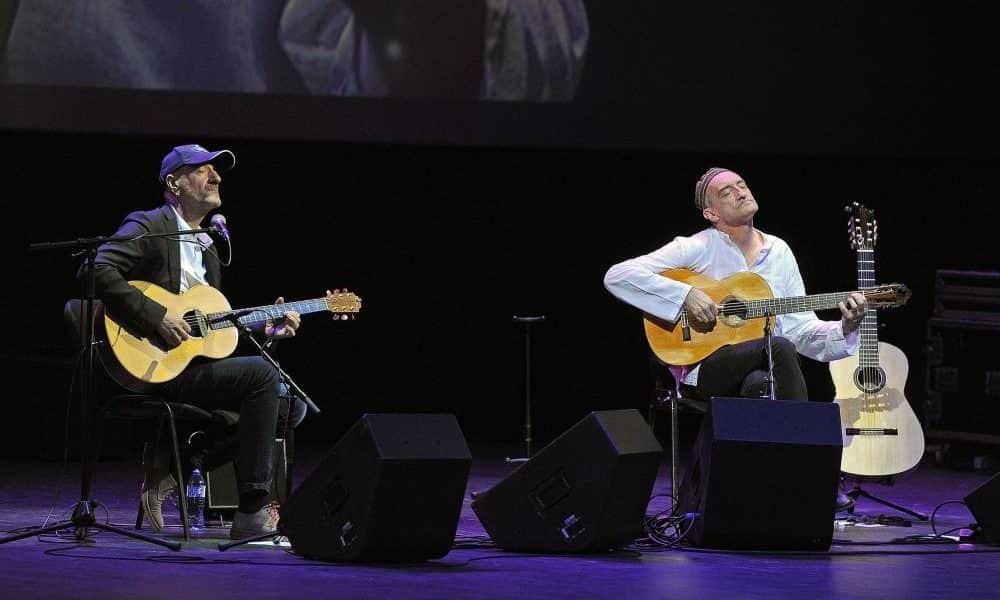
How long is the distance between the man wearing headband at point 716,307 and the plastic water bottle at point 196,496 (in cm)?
166

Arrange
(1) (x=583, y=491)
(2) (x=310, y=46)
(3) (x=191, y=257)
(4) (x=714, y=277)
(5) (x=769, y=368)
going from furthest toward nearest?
1. (2) (x=310, y=46)
2. (4) (x=714, y=277)
3. (3) (x=191, y=257)
4. (5) (x=769, y=368)
5. (1) (x=583, y=491)

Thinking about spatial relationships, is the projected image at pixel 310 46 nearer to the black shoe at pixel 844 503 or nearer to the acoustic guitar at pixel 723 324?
the acoustic guitar at pixel 723 324

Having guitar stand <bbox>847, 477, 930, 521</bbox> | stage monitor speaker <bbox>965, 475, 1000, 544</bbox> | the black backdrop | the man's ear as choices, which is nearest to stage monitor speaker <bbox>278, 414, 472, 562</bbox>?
the man's ear

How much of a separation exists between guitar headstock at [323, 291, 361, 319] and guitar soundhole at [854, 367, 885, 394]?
1.93m

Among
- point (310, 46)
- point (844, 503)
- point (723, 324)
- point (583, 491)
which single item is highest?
point (310, 46)

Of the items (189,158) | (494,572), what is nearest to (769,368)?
(494,572)

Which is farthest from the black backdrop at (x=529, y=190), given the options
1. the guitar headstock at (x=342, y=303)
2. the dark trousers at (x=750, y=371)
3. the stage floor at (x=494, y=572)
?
the stage floor at (x=494, y=572)

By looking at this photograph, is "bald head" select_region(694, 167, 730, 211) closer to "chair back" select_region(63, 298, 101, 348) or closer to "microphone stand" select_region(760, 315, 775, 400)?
"microphone stand" select_region(760, 315, 775, 400)

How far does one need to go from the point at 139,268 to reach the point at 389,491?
1.49 meters

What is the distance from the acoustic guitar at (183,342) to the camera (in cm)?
515

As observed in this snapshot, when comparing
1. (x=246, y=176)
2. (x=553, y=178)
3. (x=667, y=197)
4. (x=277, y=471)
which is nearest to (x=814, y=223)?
(x=667, y=197)

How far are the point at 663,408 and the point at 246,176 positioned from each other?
137 inches

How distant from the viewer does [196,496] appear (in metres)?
5.54

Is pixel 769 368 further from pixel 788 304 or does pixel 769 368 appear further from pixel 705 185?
pixel 705 185
